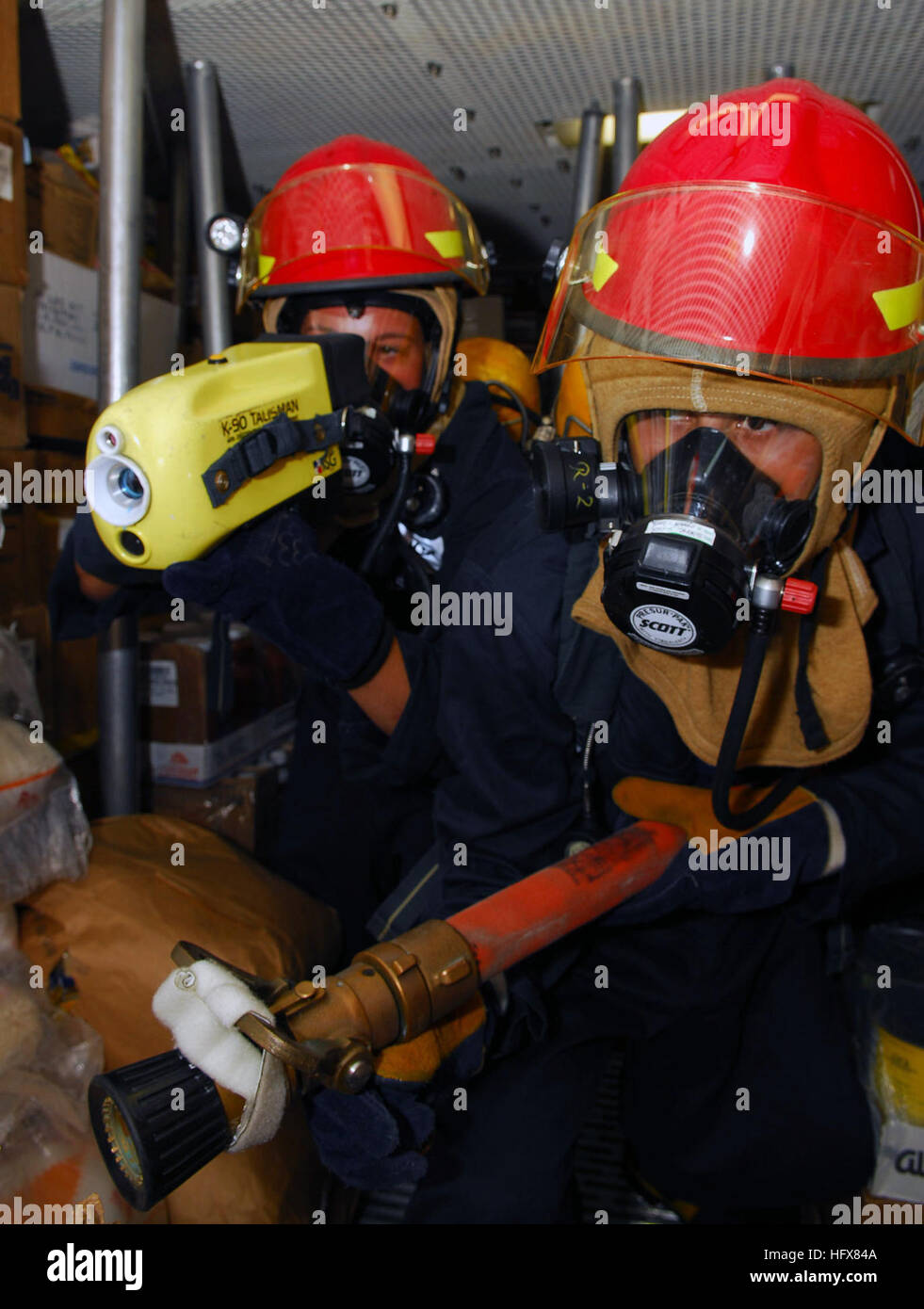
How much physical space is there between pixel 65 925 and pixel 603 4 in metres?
1.60

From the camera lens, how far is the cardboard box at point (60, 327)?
65.1 inches

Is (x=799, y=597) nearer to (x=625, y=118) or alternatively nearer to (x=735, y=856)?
(x=735, y=856)

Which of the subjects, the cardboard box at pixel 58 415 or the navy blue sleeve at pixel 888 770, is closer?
the navy blue sleeve at pixel 888 770

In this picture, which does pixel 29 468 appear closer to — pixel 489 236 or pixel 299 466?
pixel 299 466

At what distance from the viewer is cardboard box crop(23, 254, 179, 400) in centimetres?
165

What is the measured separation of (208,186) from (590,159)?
777 mm

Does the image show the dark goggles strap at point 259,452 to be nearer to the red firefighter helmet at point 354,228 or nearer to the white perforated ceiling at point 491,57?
the red firefighter helmet at point 354,228

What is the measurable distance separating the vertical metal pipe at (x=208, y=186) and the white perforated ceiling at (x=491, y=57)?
0.14ft

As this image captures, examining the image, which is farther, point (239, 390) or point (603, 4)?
point (603, 4)

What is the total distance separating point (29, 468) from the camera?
5.33 ft

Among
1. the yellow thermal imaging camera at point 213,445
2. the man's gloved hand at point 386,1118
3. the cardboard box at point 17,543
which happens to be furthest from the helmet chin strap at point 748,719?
the cardboard box at point 17,543

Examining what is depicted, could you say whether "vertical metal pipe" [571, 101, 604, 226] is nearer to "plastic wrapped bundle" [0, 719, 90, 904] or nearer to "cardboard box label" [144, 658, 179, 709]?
"cardboard box label" [144, 658, 179, 709]

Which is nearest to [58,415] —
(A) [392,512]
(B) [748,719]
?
(A) [392,512]
